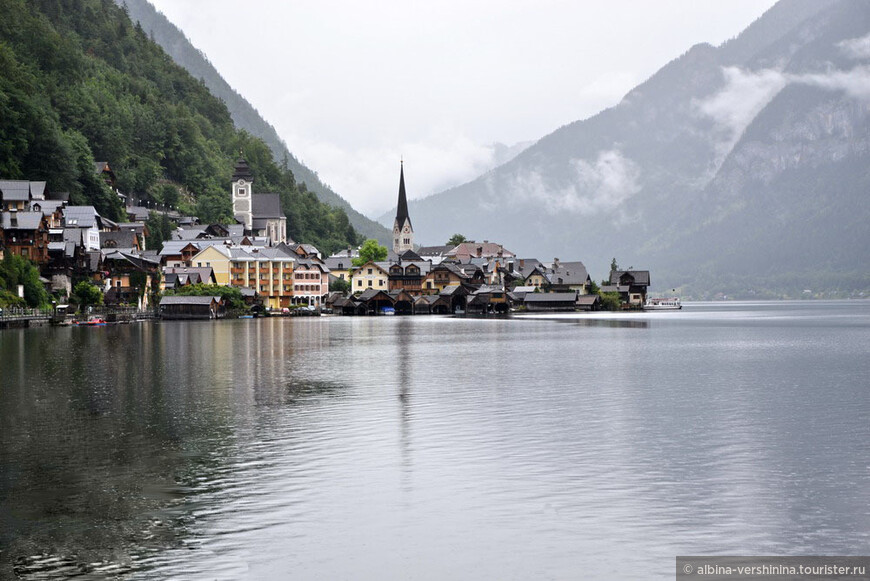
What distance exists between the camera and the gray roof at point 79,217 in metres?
136

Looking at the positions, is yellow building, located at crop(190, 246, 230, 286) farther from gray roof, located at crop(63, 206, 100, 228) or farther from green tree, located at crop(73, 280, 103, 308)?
green tree, located at crop(73, 280, 103, 308)

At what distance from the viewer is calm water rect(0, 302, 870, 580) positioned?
1666cm

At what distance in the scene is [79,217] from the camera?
137 m

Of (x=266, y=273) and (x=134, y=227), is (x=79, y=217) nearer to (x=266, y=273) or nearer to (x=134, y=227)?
(x=134, y=227)

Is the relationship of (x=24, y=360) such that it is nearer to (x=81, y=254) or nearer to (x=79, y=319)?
(x=79, y=319)

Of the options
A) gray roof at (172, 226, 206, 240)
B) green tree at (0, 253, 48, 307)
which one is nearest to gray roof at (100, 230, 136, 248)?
gray roof at (172, 226, 206, 240)

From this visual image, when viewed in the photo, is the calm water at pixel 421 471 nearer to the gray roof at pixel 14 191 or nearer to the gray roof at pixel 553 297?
the gray roof at pixel 14 191

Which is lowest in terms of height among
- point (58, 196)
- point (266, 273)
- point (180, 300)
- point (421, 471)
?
point (421, 471)

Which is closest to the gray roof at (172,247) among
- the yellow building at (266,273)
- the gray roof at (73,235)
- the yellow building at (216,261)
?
the yellow building at (216,261)

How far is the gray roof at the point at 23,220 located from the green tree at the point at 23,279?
6.49 meters

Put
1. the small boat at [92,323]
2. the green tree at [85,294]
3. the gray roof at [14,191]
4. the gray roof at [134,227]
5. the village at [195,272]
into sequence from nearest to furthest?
1. the small boat at [92,323]
2. the green tree at [85,294]
3. the village at [195,272]
4. the gray roof at [14,191]
5. the gray roof at [134,227]

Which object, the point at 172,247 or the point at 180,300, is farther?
the point at 172,247

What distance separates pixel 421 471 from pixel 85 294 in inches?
4192

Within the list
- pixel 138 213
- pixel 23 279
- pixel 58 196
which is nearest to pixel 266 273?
pixel 138 213
